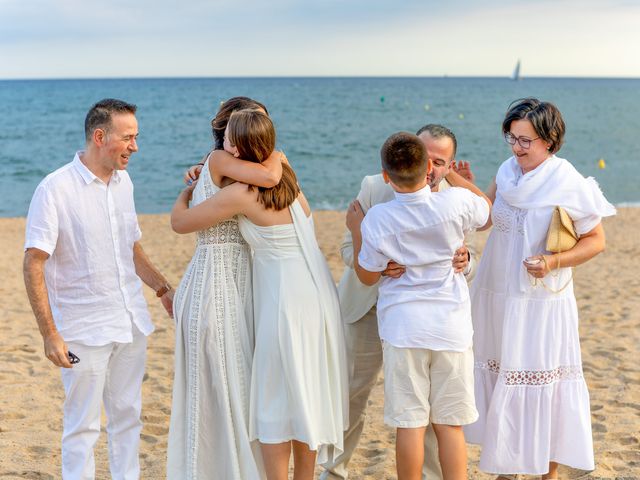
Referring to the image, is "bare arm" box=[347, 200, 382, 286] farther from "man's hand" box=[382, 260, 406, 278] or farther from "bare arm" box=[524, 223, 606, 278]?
"bare arm" box=[524, 223, 606, 278]

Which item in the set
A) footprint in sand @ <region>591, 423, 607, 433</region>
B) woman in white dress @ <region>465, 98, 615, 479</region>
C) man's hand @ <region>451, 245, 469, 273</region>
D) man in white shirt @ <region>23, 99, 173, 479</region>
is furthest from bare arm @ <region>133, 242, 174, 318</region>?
footprint in sand @ <region>591, 423, 607, 433</region>

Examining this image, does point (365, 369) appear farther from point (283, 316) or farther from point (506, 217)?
point (506, 217)

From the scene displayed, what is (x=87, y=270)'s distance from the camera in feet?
11.2

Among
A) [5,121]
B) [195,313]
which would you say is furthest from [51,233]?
[5,121]

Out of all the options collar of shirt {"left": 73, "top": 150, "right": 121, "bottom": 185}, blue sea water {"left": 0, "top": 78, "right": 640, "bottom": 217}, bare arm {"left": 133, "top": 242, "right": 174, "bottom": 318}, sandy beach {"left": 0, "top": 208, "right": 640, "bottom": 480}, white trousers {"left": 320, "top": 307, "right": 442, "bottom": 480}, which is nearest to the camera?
collar of shirt {"left": 73, "top": 150, "right": 121, "bottom": 185}

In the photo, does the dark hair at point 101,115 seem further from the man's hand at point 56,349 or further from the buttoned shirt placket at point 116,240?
the man's hand at point 56,349

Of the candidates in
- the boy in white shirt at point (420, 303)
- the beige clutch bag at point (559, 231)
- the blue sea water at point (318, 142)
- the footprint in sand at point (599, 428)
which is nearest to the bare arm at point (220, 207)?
the boy in white shirt at point (420, 303)

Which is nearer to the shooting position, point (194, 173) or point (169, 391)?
point (194, 173)

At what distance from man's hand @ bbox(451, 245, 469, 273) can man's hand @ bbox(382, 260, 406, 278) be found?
23cm

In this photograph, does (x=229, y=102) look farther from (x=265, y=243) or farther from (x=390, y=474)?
(x=390, y=474)

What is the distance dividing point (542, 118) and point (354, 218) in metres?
1.00

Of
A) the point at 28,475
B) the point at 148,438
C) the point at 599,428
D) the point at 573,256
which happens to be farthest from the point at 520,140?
the point at 28,475

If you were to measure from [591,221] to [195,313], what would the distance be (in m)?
1.94

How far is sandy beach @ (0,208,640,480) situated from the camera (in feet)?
14.8
